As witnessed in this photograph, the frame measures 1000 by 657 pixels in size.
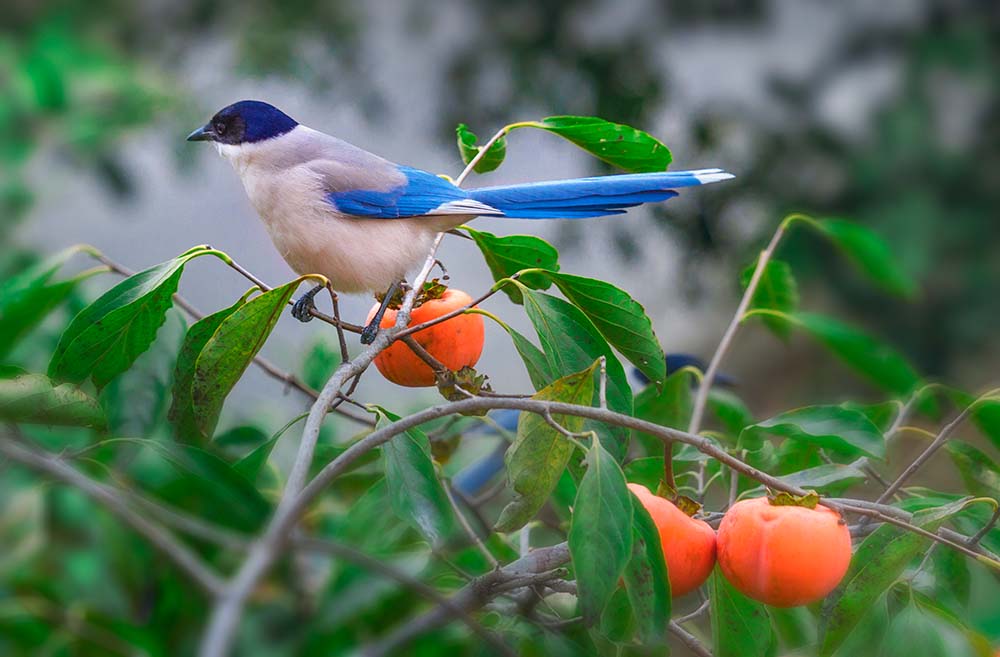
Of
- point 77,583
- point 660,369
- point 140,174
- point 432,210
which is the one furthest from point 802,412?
point 140,174

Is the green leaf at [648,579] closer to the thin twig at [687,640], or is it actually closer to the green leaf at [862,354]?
the thin twig at [687,640]

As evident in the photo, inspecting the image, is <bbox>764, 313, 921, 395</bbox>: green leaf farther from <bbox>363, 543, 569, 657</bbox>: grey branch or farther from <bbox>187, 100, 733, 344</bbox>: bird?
<bbox>363, 543, 569, 657</bbox>: grey branch

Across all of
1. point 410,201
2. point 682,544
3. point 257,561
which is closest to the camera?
point 257,561

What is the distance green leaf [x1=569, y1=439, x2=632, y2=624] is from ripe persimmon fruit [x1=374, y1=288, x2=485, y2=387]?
25 cm

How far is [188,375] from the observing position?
0.73 m

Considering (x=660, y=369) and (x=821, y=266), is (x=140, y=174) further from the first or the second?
(x=660, y=369)

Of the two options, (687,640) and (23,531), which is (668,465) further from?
(23,531)

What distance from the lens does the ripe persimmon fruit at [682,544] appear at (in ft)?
2.28

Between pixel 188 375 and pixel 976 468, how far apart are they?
56 centimetres

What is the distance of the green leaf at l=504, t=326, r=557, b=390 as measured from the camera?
0.75 m

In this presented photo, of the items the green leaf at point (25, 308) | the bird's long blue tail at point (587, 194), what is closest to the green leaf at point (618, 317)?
the bird's long blue tail at point (587, 194)

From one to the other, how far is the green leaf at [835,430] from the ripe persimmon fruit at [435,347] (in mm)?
218

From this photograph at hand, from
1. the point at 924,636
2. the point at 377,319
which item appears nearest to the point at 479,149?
the point at 377,319

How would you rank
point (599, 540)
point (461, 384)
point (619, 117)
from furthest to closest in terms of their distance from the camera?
point (619, 117) < point (461, 384) < point (599, 540)
